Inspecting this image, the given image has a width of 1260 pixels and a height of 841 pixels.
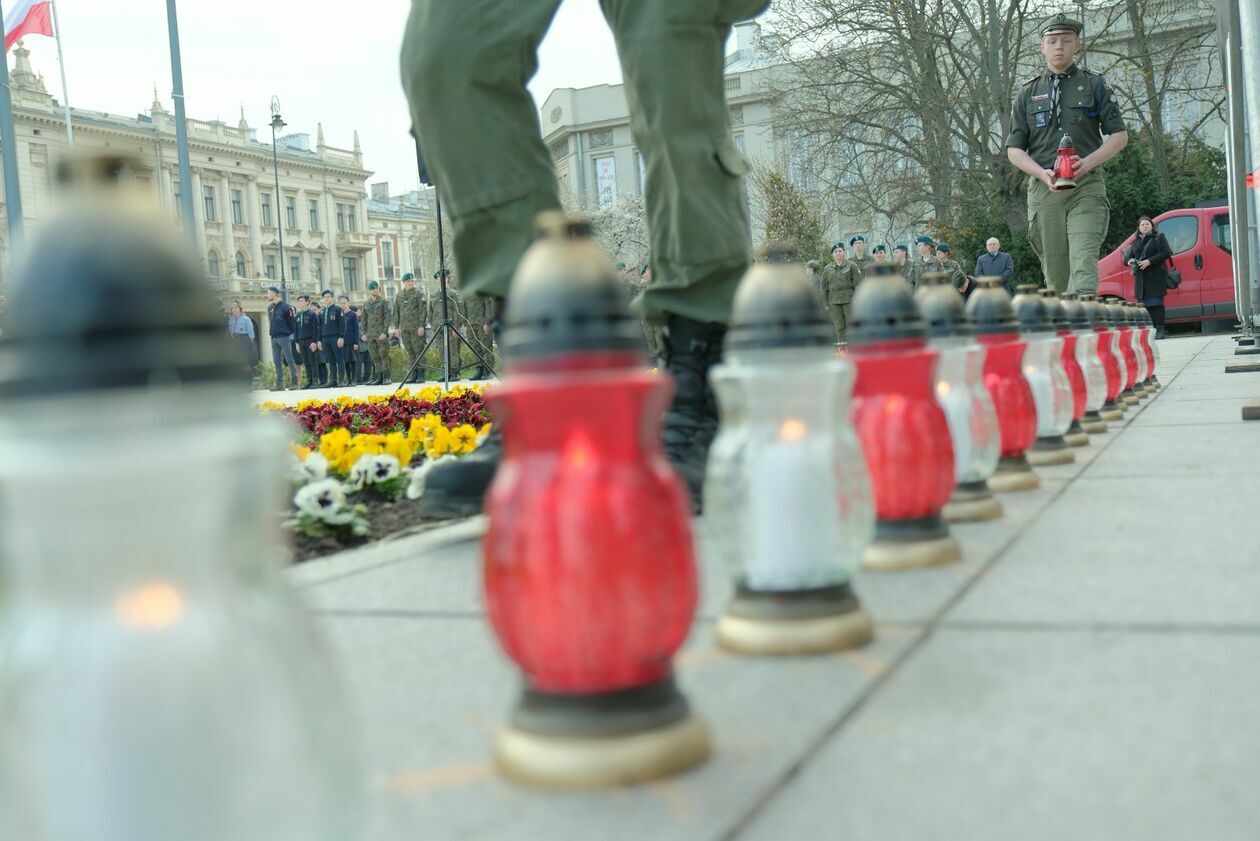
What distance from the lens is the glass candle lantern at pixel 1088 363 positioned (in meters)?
4.52

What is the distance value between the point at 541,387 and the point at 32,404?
0.49 m

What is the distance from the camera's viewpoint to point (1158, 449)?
160 inches

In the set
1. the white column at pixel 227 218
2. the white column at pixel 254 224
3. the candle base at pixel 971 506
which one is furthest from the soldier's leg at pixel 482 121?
the white column at pixel 254 224

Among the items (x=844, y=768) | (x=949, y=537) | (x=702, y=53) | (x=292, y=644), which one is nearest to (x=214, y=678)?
(x=292, y=644)

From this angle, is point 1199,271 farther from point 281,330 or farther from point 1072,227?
point 281,330

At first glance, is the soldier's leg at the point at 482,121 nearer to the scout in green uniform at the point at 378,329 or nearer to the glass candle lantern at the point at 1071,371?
the glass candle lantern at the point at 1071,371

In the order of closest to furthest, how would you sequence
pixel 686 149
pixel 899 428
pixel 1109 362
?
pixel 899 428 → pixel 686 149 → pixel 1109 362

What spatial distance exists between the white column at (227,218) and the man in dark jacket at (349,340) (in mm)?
60986

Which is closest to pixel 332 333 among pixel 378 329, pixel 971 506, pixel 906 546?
pixel 378 329

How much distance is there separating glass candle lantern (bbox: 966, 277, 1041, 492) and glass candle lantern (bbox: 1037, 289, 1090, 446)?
70 centimetres

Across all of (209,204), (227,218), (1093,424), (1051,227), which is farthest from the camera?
(227,218)

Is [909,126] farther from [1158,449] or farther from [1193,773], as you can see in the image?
[1193,773]

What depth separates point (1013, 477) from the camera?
11.1 ft

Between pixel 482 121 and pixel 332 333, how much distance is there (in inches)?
1007
